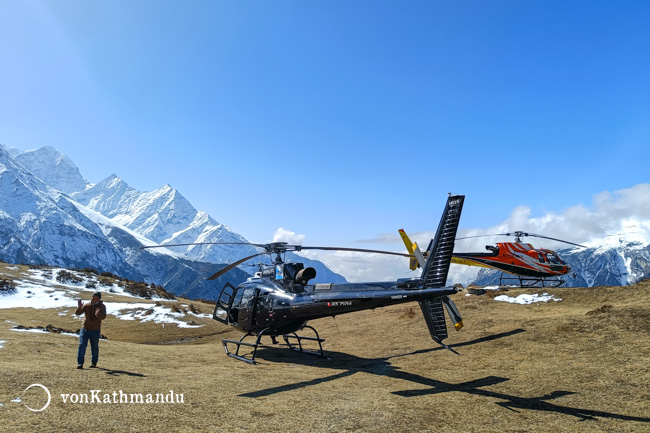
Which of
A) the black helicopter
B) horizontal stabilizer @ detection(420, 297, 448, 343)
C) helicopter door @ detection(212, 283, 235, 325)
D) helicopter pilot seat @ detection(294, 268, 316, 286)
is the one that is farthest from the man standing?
horizontal stabilizer @ detection(420, 297, 448, 343)

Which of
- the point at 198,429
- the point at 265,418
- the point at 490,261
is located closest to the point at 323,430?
the point at 265,418

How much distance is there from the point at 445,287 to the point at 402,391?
306 centimetres

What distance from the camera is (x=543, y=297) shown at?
20859 mm

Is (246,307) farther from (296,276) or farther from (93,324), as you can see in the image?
(93,324)

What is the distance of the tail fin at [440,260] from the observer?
10.8 meters

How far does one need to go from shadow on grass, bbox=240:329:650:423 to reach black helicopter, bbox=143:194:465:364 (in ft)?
3.31

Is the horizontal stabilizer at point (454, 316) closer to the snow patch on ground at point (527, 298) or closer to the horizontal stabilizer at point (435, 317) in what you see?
the horizontal stabilizer at point (435, 317)

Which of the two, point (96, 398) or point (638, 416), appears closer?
point (638, 416)

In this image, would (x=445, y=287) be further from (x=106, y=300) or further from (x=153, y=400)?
(x=106, y=300)

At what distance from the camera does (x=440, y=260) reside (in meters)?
11.1

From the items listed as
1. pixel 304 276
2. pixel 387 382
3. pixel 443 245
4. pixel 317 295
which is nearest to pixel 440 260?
pixel 443 245

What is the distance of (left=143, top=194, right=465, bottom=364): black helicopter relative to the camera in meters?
11.0

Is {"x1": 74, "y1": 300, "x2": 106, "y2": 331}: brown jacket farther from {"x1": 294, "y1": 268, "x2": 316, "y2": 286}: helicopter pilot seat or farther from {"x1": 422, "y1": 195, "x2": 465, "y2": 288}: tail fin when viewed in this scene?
{"x1": 422, "y1": 195, "x2": 465, "y2": 288}: tail fin

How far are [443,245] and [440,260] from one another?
1.55ft
